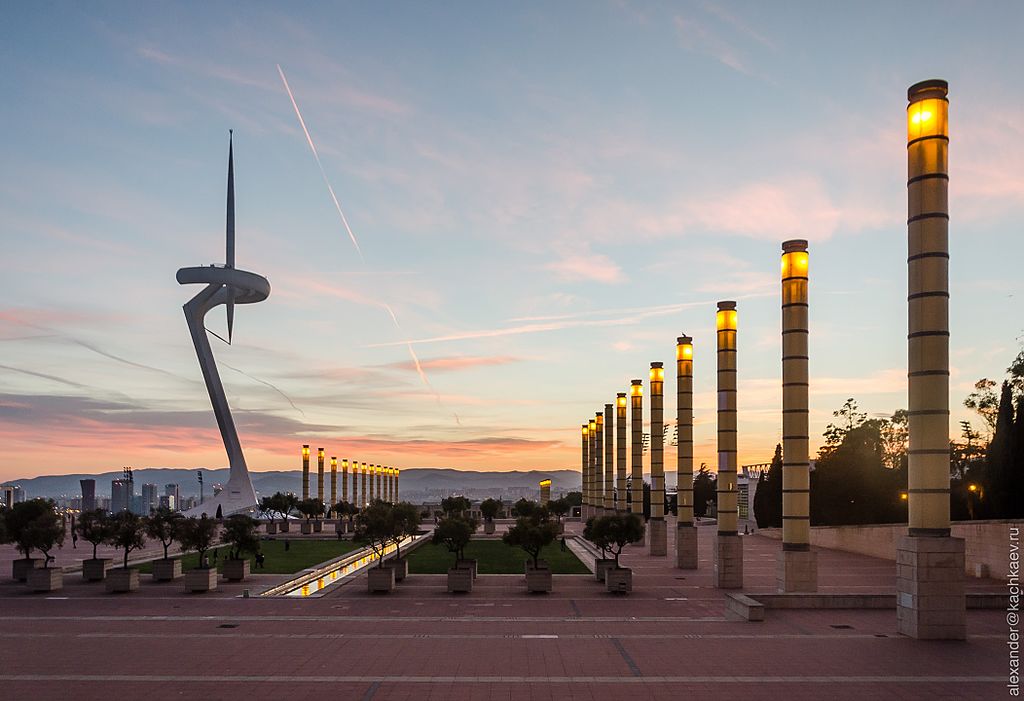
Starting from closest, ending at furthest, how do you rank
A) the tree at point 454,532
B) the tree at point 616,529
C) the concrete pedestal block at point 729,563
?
the concrete pedestal block at point 729,563
the tree at point 616,529
the tree at point 454,532

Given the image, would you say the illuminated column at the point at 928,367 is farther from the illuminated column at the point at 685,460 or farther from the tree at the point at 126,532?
the tree at the point at 126,532

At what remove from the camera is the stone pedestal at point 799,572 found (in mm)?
26703

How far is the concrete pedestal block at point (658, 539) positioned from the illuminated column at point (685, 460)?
5172mm

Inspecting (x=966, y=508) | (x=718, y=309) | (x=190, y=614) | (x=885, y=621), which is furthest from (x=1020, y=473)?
(x=190, y=614)

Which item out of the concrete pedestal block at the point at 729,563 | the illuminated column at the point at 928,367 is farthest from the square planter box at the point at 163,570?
the illuminated column at the point at 928,367

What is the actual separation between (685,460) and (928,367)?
2177cm

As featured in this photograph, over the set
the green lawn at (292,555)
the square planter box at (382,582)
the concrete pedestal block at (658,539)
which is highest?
the square planter box at (382,582)

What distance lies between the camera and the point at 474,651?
1875cm

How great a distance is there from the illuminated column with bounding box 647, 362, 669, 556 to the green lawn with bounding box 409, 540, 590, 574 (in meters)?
4.39

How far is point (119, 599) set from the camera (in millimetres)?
28484


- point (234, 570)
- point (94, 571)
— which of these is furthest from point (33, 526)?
point (234, 570)

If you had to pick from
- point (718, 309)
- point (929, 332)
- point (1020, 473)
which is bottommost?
point (1020, 473)

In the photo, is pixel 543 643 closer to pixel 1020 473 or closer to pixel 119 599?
pixel 119 599

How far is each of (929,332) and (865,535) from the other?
28403 mm
